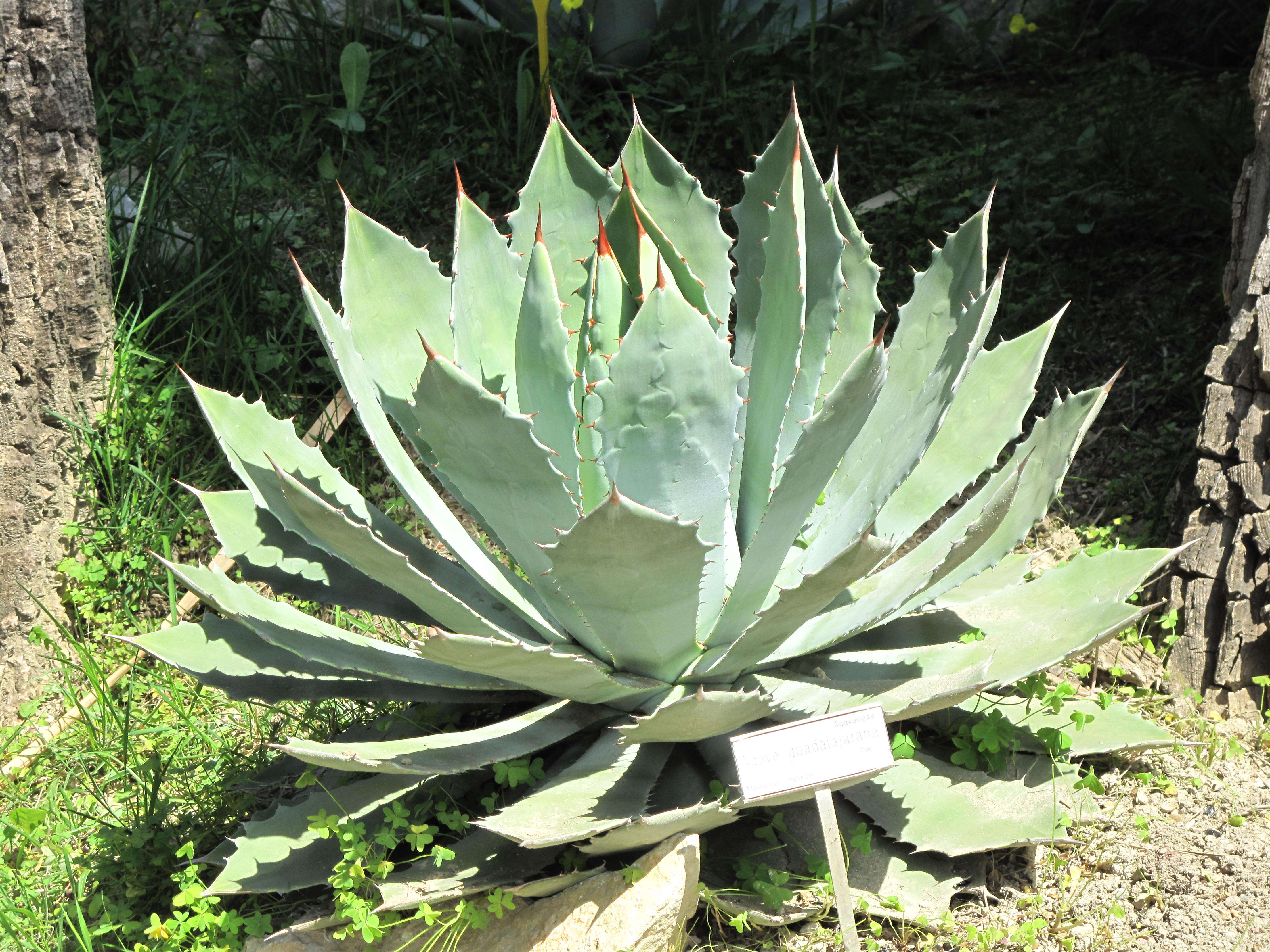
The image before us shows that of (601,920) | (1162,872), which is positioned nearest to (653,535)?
(601,920)

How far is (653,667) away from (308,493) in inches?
25.0

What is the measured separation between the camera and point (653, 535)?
58.4 inches

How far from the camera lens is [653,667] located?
1.84 meters

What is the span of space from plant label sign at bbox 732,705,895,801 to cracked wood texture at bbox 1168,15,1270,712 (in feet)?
3.63

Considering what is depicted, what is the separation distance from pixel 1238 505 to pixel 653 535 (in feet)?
4.80

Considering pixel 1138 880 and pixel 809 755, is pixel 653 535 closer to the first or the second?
pixel 809 755

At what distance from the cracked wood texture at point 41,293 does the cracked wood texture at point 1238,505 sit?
270 cm

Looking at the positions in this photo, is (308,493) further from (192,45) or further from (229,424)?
(192,45)

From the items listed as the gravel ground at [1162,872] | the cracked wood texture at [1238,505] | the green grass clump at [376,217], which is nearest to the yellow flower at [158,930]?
the green grass clump at [376,217]

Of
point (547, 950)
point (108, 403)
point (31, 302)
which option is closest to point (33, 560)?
point (108, 403)

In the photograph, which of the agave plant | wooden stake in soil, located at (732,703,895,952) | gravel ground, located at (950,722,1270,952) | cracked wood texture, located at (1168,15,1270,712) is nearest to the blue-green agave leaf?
the agave plant

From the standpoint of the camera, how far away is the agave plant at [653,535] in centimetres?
163

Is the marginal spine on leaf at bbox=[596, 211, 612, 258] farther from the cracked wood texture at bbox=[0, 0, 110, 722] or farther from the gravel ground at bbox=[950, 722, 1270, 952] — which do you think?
the cracked wood texture at bbox=[0, 0, 110, 722]

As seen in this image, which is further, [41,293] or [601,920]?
[41,293]
